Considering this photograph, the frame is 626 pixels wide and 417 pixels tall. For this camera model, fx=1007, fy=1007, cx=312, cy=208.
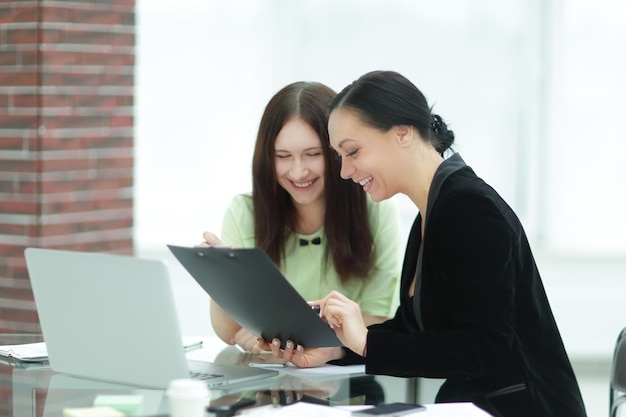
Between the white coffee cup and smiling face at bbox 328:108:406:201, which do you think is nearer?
the white coffee cup

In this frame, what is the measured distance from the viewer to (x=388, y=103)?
7.91ft

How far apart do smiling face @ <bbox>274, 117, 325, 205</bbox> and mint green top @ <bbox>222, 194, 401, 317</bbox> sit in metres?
0.18

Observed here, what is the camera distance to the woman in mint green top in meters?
2.98

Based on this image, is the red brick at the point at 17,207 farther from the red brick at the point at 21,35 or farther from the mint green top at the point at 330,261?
the mint green top at the point at 330,261

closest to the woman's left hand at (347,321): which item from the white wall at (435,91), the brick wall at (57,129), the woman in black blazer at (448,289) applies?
the woman in black blazer at (448,289)

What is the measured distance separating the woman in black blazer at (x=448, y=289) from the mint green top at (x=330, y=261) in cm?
51

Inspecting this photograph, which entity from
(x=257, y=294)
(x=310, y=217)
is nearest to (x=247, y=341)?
(x=257, y=294)

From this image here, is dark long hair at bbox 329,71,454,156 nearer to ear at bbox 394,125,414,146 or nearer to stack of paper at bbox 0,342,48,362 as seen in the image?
ear at bbox 394,125,414,146

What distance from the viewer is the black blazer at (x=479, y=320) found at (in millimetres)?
2219

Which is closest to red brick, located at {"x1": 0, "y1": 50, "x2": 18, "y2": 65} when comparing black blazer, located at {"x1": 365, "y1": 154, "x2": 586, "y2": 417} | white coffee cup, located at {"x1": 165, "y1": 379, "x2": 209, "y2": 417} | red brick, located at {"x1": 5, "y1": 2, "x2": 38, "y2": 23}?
red brick, located at {"x1": 5, "y1": 2, "x2": 38, "y2": 23}

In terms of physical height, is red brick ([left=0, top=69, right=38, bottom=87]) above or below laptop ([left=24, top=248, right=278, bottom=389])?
above

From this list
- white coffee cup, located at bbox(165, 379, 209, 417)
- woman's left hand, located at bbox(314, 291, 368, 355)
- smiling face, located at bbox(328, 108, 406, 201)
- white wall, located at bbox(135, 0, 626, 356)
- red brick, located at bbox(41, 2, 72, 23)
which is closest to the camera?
white coffee cup, located at bbox(165, 379, 209, 417)

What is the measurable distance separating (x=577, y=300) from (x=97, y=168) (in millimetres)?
2780

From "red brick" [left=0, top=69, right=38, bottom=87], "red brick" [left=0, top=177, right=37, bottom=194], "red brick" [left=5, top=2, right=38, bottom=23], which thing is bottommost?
"red brick" [left=0, top=177, right=37, bottom=194]
